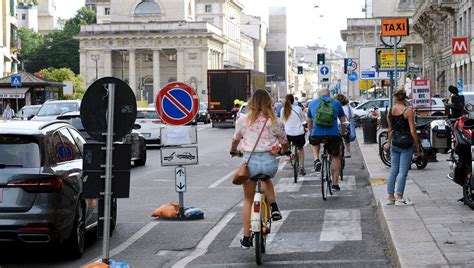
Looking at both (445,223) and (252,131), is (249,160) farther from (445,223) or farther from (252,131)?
(445,223)

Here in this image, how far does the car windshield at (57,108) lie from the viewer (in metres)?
37.0

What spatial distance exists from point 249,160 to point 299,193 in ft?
24.3

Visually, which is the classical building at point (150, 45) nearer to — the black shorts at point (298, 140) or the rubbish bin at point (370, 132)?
the rubbish bin at point (370, 132)

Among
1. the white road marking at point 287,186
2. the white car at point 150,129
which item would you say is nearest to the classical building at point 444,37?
the white car at point 150,129

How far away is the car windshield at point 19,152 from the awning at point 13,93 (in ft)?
165

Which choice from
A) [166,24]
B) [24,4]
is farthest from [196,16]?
[24,4]

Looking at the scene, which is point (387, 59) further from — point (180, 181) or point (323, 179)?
point (180, 181)

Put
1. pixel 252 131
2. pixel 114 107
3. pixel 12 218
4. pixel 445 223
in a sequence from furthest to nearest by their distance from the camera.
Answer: pixel 445 223
pixel 252 131
pixel 12 218
pixel 114 107

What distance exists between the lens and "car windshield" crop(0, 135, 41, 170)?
10195 millimetres

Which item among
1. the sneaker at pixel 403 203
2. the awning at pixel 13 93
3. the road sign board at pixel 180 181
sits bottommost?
the sneaker at pixel 403 203

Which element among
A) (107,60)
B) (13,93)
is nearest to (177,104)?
(13,93)

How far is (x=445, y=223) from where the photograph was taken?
1166cm

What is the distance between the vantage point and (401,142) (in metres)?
13.6

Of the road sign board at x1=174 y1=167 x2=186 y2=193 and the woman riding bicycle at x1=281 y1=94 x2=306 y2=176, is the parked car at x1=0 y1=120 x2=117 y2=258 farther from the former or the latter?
the woman riding bicycle at x1=281 y1=94 x2=306 y2=176
